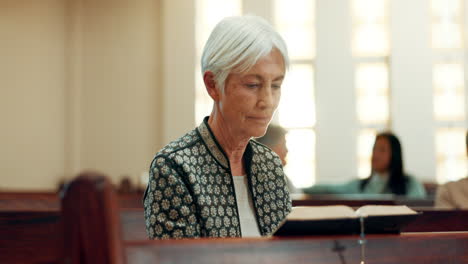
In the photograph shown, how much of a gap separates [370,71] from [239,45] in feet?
26.5

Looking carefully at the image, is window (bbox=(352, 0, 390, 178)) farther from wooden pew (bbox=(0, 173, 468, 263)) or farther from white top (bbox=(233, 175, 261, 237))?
wooden pew (bbox=(0, 173, 468, 263))

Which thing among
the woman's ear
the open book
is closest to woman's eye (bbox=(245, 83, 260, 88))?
the woman's ear

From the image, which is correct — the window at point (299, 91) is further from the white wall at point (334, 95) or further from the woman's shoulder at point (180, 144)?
the woman's shoulder at point (180, 144)

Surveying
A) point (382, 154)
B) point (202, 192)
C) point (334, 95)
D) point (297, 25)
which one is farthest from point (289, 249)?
point (297, 25)

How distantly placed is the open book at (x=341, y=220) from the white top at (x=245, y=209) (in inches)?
22.9

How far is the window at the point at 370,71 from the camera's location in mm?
10125

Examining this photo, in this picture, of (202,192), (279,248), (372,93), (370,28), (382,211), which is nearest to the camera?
(279,248)

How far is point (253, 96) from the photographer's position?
2.48 m

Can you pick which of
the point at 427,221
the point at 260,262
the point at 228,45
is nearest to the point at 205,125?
the point at 228,45

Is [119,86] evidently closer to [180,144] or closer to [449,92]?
[449,92]

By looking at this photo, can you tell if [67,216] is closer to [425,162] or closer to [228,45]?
[228,45]

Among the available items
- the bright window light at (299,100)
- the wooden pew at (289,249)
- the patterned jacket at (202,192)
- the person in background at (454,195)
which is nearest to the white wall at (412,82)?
the bright window light at (299,100)

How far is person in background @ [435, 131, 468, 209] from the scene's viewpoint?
516 cm

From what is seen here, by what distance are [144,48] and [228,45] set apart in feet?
28.4
